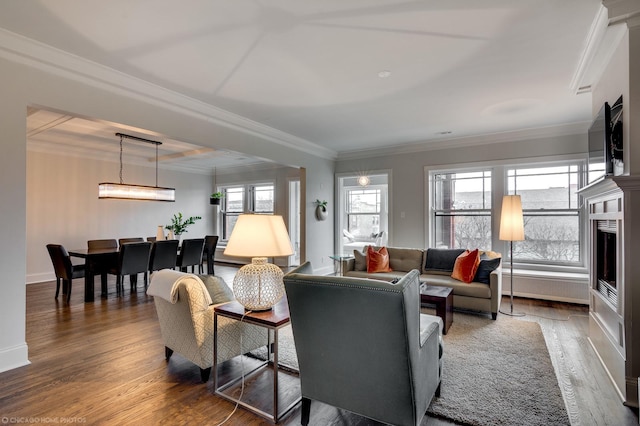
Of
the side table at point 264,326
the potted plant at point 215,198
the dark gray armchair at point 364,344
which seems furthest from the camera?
the potted plant at point 215,198

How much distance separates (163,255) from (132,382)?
333cm

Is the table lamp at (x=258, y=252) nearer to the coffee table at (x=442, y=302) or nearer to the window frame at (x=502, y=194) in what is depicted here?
the coffee table at (x=442, y=302)

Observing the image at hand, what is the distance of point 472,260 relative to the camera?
4.25 metres

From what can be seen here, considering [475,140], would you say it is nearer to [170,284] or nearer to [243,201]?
[170,284]

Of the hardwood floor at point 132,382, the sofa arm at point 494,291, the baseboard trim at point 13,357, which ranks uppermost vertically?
the sofa arm at point 494,291

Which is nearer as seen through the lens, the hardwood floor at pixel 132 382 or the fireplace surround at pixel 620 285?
the hardwood floor at pixel 132 382

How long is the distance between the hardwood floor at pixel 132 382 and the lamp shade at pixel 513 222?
3.49ft

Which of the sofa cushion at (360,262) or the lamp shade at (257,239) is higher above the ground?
the lamp shade at (257,239)

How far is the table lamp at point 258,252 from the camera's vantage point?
212 centimetres

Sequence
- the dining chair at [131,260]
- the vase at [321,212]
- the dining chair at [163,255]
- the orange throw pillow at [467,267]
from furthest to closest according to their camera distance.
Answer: the vase at [321,212], the dining chair at [163,255], the dining chair at [131,260], the orange throw pillow at [467,267]

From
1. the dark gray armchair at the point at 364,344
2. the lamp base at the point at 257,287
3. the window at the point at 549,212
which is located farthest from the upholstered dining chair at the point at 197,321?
the window at the point at 549,212

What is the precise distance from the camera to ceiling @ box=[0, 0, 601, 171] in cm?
228

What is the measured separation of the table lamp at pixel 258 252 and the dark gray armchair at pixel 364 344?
0.38 m

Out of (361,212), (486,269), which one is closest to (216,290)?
(486,269)
